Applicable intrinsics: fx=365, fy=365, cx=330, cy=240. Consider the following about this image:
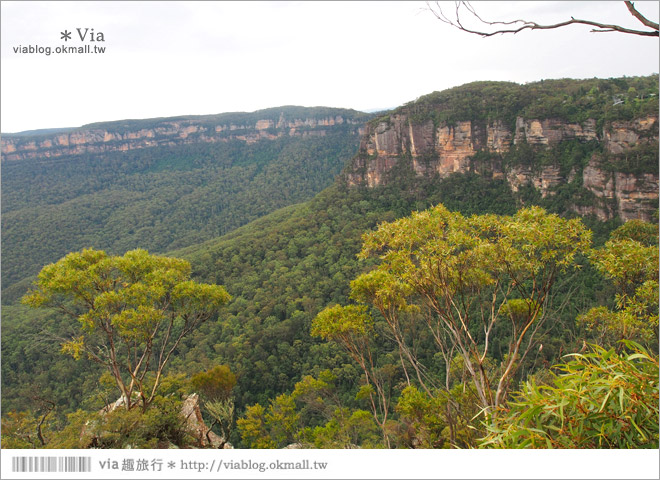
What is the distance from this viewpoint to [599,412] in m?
1.76

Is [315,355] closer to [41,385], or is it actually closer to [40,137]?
[41,385]

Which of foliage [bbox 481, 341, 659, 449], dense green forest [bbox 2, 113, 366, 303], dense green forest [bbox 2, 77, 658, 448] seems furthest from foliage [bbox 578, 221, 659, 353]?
dense green forest [bbox 2, 113, 366, 303]

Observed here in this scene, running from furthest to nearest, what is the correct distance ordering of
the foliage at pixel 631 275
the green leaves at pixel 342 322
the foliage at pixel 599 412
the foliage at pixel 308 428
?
the foliage at pixel 308 428 < the green leaves at pixel 342 322 < the foliage at pixel 631 275 < the foliage at pixel 599 412

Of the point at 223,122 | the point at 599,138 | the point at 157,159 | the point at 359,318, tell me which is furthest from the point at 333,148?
the point at 359,318

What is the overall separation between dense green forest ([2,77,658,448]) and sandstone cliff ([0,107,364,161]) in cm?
4044

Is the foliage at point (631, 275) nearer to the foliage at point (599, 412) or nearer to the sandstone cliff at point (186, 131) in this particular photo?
the foliage at point (599, 412)

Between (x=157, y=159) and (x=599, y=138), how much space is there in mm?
83793

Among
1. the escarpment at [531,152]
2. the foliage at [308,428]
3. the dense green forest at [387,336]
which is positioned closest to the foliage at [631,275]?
the dense green forest at [387,336]

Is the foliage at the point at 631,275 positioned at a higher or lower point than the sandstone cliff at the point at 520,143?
lower

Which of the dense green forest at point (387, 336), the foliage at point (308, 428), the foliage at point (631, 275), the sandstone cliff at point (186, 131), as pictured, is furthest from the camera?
the sandstone cliff at point (186, 131)

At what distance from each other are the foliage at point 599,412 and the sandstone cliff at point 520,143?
24088mm

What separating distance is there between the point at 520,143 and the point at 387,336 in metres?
29.2

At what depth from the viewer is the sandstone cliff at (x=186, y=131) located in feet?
247

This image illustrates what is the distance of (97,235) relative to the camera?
53.4 metres
